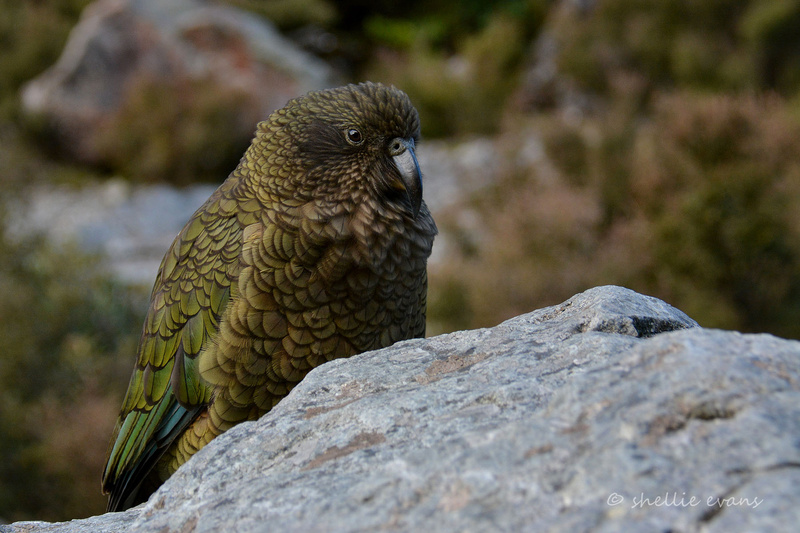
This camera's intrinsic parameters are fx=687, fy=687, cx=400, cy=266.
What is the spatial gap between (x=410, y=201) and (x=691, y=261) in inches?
160

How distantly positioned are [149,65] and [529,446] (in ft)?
40.5

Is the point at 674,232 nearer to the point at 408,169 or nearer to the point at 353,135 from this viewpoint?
the point at 408,169

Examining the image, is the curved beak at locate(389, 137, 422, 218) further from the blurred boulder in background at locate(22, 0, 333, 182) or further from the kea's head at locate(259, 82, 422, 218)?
the blurred boulder in background at locate(22, 0, 333, 182)

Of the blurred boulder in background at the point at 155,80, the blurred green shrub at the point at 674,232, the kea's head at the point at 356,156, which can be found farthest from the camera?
the blurred boulder in background at the point at 155,80

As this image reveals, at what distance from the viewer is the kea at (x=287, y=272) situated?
8.31 ft

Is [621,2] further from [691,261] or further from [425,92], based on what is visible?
[691,261]

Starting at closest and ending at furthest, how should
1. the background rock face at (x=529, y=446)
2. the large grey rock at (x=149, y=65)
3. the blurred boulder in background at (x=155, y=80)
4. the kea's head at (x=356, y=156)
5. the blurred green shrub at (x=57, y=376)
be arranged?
the background rock face at (x=529, y=446) < the kea's head at (x=356, y=156) < the blurred green shrub at (x=57, y=376) < the blurred boulder in background at (x=155, y=80) < the large grey rock at (x=149, y=65)

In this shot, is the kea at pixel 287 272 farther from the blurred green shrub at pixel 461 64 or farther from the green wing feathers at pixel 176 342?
the blurred green shrub at pixel 461 64

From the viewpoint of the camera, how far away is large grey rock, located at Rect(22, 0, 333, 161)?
11766 mm

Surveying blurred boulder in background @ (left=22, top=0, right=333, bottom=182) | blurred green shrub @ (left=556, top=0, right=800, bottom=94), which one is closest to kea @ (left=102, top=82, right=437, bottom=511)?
blurred green shrub @ (left=556, top=0, right=800, bottom=94)

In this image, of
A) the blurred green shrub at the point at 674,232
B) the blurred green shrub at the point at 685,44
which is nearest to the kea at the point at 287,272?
the blurred green shrub at the point at 674,232

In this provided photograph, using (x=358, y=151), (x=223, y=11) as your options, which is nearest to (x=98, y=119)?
(x=223, y=11)

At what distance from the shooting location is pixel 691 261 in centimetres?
590

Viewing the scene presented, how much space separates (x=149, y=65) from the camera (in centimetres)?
1204
